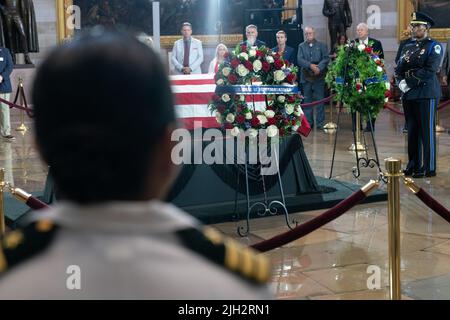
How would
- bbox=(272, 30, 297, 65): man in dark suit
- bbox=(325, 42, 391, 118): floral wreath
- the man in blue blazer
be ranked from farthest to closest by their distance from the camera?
bbox=(272, 30, 297, 65): man in dark suit < the man in blue blazer < bbox=(325, 42, 391, 118): floral wreath

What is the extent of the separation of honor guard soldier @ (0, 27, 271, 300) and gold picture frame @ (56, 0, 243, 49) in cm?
1821

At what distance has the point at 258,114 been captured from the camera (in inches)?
253

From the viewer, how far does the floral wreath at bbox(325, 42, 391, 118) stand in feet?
30.3

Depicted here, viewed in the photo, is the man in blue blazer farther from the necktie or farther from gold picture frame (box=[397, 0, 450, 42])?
gold picture frame (box=[397, 0, 450, 42])

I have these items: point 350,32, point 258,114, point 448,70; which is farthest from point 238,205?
point 350,32

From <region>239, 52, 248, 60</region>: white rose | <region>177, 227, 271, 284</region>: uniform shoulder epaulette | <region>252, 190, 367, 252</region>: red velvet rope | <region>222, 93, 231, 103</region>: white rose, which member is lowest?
<region>252, 190, 367, 252</region>: red velvet rope

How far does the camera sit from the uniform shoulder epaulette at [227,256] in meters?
1.15

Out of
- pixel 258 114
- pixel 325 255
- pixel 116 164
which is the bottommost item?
pixel 325 255

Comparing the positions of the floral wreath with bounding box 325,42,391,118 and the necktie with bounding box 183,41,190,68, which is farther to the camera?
the necktie with bounding box 183,41,190,68

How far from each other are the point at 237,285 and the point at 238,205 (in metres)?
5.94

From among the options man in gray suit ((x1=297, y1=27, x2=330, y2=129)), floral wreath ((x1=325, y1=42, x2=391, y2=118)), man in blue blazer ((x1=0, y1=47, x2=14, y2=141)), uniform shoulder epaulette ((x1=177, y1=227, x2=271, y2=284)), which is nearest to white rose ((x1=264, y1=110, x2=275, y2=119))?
floral wreath ((x1=325, y1=42, x2=391, y2=118))

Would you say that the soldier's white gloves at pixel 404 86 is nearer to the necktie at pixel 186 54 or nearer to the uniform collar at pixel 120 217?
the necktie at pixel 186 54

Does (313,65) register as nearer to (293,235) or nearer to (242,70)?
(242,70)
